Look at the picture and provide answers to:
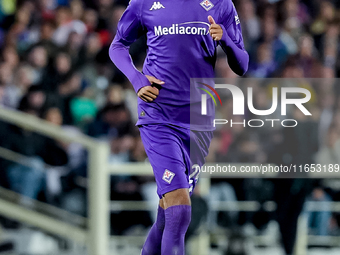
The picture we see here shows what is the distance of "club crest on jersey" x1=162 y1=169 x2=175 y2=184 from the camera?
3.17 m

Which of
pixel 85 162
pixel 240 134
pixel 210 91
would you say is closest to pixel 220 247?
pixel 240 134

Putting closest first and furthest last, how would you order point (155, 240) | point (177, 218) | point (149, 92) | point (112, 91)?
1. point (177, 218)
2. point (149, 92)
3. point (155, 240)
4. point (112, 91)

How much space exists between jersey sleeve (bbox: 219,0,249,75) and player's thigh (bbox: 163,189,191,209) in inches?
36.2

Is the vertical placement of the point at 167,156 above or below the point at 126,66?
below

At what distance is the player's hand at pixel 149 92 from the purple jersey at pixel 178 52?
0.03 meters

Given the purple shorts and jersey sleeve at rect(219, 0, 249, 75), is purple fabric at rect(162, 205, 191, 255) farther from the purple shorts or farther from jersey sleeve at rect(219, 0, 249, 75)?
jersey sleeve at rect(219, 0, 249, 75)

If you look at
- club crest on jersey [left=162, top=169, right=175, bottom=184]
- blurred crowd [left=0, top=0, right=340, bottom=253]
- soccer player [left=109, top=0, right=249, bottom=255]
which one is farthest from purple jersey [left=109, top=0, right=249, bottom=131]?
blurred crowd [left=0, top=0, right=340, bottom=253]

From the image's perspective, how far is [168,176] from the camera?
10.4 feet

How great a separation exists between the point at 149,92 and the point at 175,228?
0.87m

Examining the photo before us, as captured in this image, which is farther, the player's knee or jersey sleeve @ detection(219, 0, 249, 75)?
jersey sleeve @ detection(219, 0, 249, 75)

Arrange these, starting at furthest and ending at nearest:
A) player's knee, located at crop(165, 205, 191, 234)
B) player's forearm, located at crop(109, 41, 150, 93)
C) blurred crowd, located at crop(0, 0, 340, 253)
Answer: blurred crowd, located at crop(0, 0, 340, 253) < player's forearm, located at crop(109, 41, 150, 93) < player's knee, located at crop(165, 205, 191, 234)

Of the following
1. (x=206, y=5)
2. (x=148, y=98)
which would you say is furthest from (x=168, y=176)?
(x=206, y=5)

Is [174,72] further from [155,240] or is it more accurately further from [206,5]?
[155,240]

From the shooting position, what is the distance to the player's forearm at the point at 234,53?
330 cm
